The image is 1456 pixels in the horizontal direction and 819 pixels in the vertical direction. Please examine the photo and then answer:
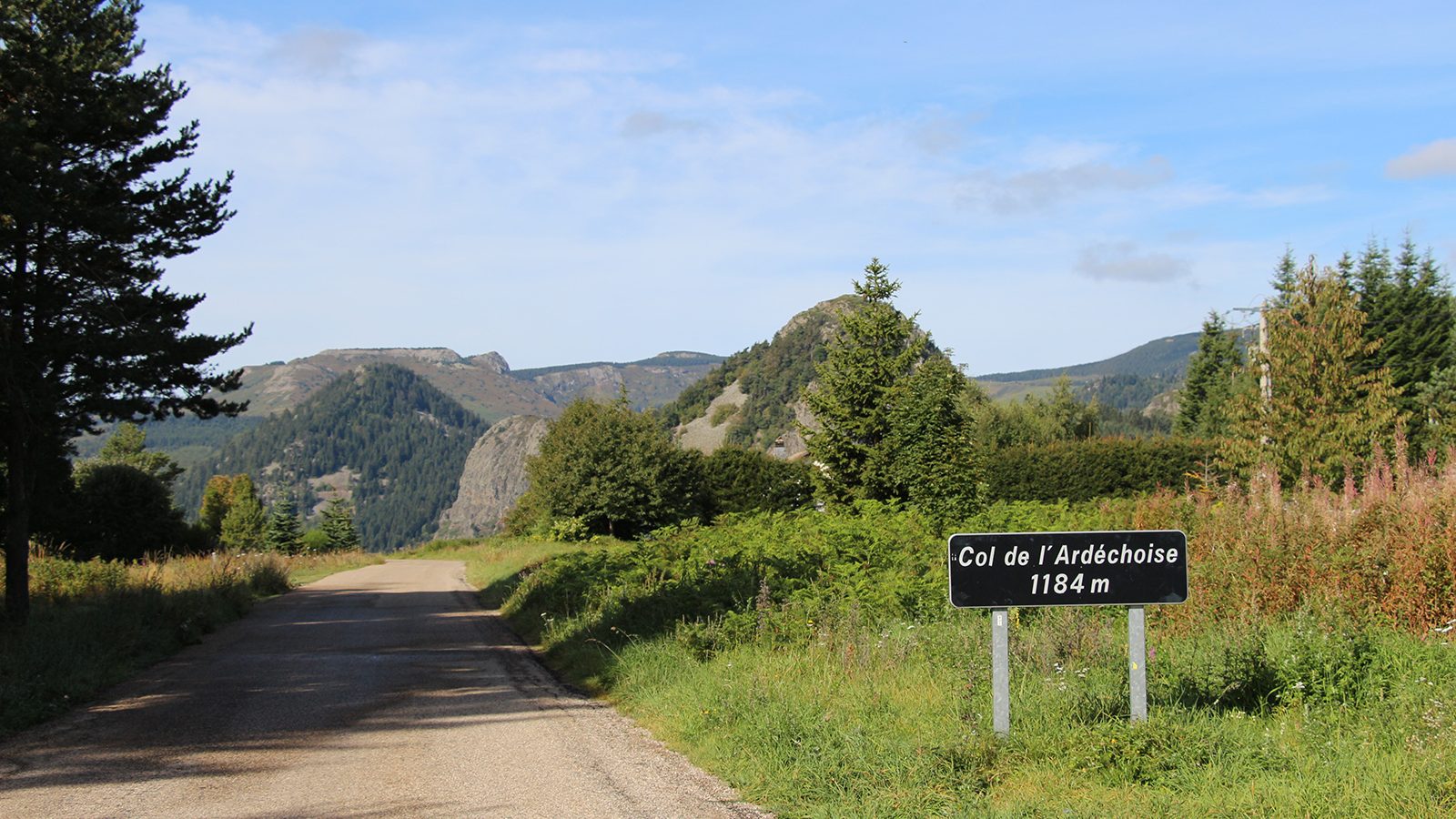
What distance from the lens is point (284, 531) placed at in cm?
7769

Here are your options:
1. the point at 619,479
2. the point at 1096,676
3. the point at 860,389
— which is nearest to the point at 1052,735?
the point at 1096,676

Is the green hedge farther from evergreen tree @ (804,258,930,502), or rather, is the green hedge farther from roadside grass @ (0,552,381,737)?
roadside grass @ (0,552,381,737)

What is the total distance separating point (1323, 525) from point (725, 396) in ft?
469

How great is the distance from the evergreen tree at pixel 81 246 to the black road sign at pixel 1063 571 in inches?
541

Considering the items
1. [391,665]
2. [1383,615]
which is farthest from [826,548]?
[1383,615]

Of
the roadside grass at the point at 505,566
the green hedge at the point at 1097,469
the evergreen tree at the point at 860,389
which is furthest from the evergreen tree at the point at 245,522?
the evergreen tree at the point at 860,389

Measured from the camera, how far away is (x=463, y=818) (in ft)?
20.2

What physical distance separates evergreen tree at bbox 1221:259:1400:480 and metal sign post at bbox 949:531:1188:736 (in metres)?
15.2

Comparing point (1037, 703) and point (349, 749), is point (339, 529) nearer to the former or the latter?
point (349, 749)

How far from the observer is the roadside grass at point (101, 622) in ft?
34.6

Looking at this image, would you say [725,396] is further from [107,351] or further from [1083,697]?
[1083,697]

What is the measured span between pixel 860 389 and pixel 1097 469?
17.8 metres

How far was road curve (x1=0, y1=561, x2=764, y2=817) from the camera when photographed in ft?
21.6

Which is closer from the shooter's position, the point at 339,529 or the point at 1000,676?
the point at 1000,676
